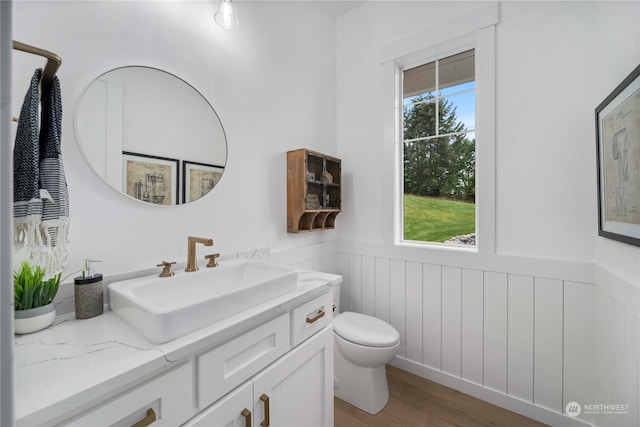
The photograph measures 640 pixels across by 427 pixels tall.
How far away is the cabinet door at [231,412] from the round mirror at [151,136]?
82cm

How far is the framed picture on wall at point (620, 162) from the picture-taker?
3.14ft

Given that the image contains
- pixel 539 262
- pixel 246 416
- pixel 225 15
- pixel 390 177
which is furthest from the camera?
pixel 390 177

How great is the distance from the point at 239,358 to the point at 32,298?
62 centimetres

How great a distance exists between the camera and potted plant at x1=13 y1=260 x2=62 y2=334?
2.44 feet

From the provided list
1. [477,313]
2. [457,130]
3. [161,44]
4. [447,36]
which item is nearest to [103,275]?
[161,44]

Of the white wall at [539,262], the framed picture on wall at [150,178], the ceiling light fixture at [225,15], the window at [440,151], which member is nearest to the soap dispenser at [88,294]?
the framed picture on wall at [150,178]

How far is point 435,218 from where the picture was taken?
6.55 feet

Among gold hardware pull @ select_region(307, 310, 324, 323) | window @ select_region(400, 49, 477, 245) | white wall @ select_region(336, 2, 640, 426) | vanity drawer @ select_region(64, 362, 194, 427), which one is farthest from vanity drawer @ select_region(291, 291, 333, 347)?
window @ select_region(400, 49, 477, 245)

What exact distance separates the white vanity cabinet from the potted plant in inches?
20.9

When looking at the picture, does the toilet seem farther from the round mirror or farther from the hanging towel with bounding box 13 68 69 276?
the hanging towel with bounding box 13 68 69 276

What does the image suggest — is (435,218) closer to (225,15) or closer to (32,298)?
(225,15)

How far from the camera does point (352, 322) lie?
1804 millimetres

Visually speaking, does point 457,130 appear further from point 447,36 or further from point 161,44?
point 161,44

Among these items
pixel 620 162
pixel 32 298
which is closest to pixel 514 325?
pixel 620 162
